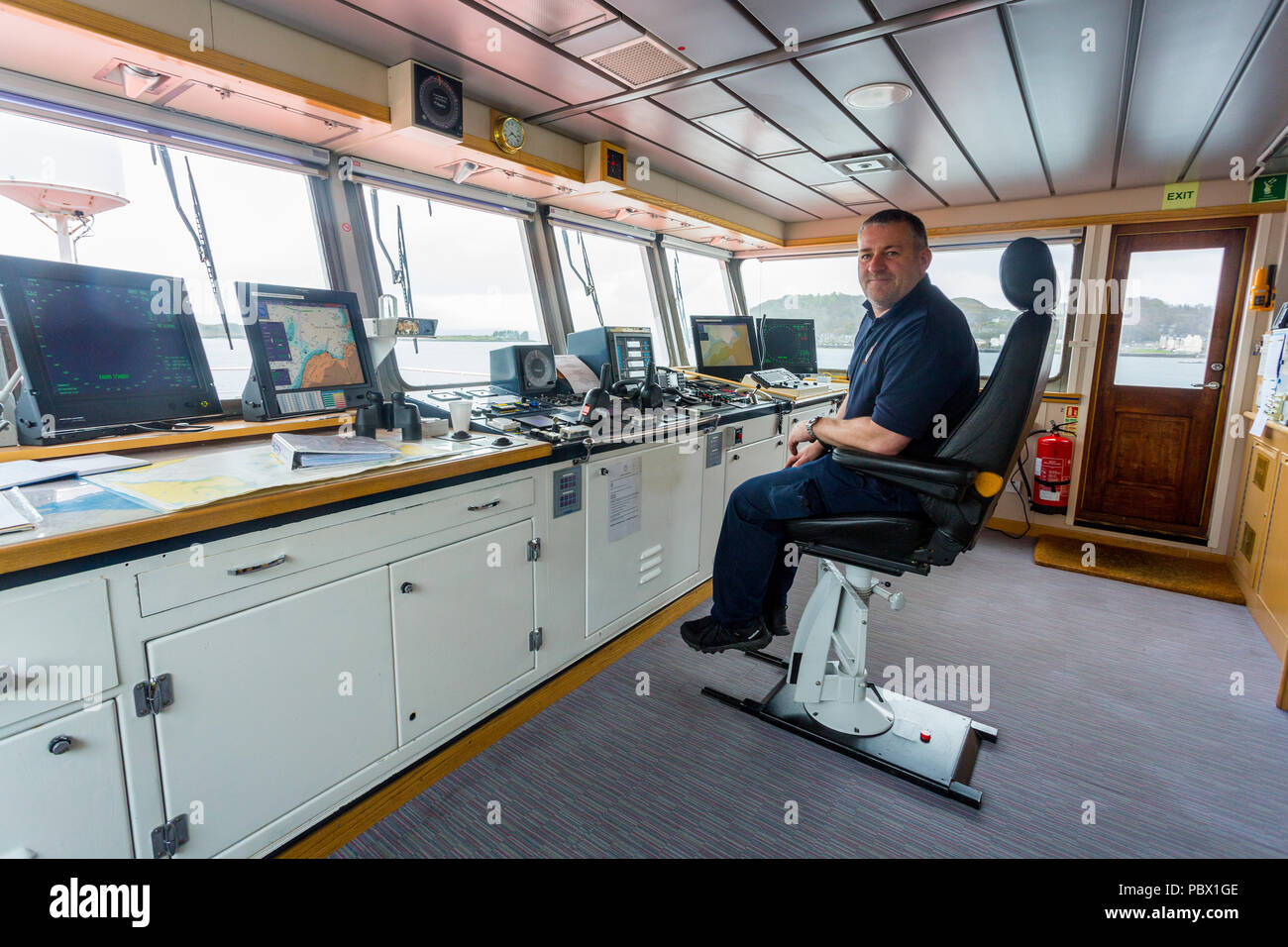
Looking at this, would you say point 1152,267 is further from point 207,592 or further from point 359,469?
point 207,592

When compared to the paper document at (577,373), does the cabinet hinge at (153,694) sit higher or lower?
lower

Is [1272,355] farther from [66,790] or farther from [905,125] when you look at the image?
[66,790]

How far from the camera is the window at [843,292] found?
500 centimetres

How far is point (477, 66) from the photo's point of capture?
237cm

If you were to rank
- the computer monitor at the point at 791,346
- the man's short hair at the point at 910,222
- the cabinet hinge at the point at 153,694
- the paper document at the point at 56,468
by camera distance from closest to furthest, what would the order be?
the cabinet hinge at the point at 153,694
the paper document at the point at 56,468
the man's short hair at the point at 910,222
the computer monitor at the point at 791,346

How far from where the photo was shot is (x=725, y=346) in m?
4.13

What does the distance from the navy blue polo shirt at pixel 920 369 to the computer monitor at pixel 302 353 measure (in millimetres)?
1740

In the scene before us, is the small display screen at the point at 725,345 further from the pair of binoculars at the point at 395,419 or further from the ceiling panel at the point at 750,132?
the pair of binoculars at the point at 395,419

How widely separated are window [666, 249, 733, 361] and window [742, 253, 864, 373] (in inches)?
11.3

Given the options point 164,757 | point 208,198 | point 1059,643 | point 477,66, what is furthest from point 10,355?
point 1059,643

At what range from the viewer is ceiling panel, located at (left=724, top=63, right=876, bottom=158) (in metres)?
2.49

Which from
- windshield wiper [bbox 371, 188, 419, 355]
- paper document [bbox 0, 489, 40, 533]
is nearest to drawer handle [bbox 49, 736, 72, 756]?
paper document [bbox 0, 489, 40, 533]

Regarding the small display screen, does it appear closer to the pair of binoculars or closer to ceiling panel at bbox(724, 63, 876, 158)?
ceiling panel at bbox(724, 63, 876, 158)

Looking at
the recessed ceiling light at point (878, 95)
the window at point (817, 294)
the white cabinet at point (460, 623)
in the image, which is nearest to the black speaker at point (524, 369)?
the white cabinet at point (460, 623)
